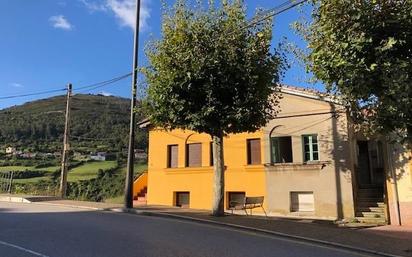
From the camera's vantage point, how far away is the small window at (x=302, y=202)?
22188 mm

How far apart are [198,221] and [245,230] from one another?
2124 mm

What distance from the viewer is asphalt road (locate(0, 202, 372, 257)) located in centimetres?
986

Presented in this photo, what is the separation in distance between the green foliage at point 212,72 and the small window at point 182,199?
9.74 meters

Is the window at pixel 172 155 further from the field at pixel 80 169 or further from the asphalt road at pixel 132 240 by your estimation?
the field at pixel 80 169

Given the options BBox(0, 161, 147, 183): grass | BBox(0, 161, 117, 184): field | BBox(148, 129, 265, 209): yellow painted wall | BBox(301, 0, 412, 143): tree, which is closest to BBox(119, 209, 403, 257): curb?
BBox(301, 0, 412, 143): tree

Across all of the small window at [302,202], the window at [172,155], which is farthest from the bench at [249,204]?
the window at [172,155]

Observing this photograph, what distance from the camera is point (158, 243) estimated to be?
11.0 meters

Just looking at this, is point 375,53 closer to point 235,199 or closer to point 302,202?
point 302,202

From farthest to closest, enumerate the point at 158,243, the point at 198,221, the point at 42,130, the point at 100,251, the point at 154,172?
the point at 42,130
the point at 154,172
the point at 198,221
the point at 158,243
the point at 100,251

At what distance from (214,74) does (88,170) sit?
31167 mm

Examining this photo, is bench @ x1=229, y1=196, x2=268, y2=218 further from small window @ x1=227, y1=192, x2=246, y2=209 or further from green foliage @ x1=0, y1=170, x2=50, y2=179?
green foliage @ x1=0, y1=170, x2=50, y2=179

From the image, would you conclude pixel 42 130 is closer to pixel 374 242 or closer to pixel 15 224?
pixel 15 224

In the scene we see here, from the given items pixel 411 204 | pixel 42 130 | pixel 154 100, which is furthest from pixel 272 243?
pixel 42 130

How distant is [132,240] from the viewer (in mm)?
11297
